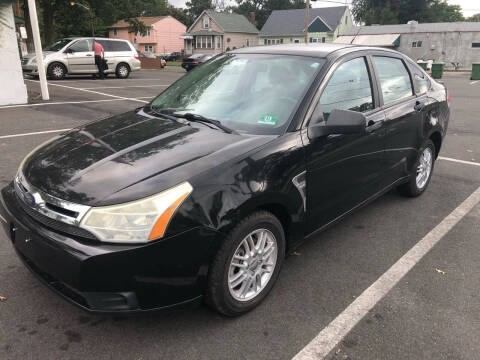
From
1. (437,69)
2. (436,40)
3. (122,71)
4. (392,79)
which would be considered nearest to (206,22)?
(436,40)

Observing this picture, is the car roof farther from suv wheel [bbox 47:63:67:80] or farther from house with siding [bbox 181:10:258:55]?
house with siding [bbox 181:10:258:55]

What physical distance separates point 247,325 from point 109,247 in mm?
1052

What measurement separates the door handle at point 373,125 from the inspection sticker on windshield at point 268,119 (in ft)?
3.27

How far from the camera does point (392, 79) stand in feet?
13.2

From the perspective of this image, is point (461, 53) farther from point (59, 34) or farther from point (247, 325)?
point (247, 325)

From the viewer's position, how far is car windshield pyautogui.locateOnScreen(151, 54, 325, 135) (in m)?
2.97

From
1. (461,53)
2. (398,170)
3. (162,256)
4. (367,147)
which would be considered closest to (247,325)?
(162,256)

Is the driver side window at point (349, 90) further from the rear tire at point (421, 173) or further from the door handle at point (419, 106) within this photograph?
the rear tire at point (421, 173)

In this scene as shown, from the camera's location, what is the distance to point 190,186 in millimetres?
2264

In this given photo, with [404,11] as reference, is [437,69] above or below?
below

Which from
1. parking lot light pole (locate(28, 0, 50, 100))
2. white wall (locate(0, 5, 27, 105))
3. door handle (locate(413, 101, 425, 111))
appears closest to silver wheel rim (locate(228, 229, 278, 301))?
door handle (locate(413, 101, 425, 111))

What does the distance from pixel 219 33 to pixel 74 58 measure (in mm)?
49212

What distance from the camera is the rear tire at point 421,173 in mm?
4598

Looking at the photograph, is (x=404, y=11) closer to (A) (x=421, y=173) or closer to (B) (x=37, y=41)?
(B) (x=37, y=41)
